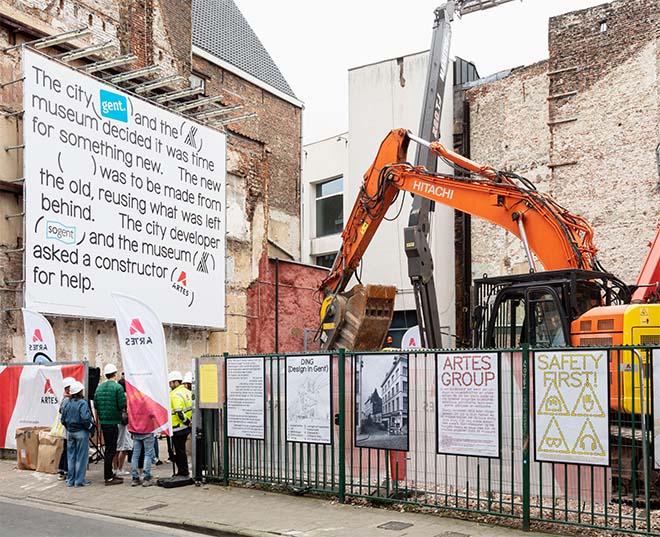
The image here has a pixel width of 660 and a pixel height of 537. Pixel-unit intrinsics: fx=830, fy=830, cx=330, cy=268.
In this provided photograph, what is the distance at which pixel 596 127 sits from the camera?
87.6ft

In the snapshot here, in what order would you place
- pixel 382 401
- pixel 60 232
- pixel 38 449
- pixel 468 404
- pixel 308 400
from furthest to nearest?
pixel 60 232, pixel 38 449, pixel 308 400, pixel 382 401, pixel 468 404

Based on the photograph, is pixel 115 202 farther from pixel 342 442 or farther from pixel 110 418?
pixel 342 442

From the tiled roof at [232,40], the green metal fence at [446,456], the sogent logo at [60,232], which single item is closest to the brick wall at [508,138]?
the tiled roof at [232,40]

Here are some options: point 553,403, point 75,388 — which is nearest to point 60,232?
point 75,388

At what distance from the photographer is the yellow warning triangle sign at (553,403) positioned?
29.0 feet

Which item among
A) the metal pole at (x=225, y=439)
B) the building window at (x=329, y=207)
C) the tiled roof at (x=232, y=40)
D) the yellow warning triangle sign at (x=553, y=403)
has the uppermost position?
the tiled roof at (x=232, y=40)

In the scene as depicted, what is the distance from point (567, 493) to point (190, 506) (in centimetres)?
488

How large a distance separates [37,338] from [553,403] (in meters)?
11.3

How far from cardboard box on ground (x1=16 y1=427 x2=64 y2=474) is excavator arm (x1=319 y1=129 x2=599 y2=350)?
5.09 meters

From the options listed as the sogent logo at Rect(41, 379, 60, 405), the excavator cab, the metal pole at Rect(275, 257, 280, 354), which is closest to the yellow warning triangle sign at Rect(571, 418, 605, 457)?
the excavator cab

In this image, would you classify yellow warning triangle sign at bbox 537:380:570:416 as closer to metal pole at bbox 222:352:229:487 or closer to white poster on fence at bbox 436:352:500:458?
white poster on fence at bbox 436:352:500:458

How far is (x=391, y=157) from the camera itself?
1608 centimetres

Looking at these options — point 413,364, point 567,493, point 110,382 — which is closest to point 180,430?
point 110,382

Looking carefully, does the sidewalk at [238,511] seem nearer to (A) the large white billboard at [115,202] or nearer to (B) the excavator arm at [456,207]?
(B) the excavator arm at [456,207]
